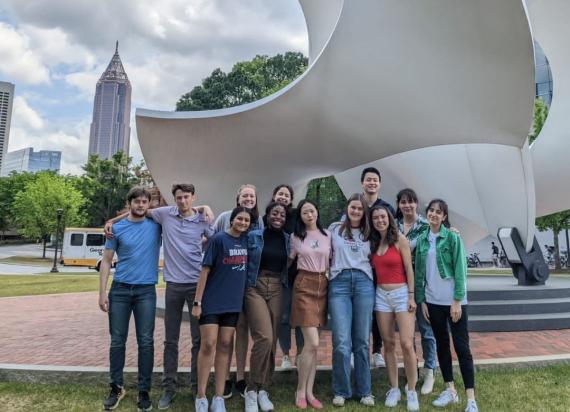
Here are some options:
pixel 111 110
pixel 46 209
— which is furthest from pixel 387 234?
pixel 111 110

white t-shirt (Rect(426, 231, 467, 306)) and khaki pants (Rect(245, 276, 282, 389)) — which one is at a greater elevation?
white t-shirt (Rect(426, 231, 467, 306))

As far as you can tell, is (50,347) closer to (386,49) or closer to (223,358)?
(223,358)

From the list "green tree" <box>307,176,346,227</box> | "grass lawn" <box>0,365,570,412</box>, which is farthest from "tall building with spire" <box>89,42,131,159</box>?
"grass lawn" <box>0,365,570,412</box>

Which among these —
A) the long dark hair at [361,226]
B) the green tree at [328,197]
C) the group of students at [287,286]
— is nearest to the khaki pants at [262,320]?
the group of students at [287,286]

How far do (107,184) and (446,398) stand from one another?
3762 centimetres

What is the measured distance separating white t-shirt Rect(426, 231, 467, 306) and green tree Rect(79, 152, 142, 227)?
36.1 m

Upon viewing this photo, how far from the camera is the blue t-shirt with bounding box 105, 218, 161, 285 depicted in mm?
3223

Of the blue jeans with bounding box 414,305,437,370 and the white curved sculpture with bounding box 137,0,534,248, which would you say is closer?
the blue jeans with bounding box 414,305,437,370

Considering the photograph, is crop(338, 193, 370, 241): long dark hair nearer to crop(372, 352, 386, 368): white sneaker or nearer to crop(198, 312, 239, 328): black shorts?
crop(198, 312, 239, 328): black shorts

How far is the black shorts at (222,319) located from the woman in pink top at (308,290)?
49 cm

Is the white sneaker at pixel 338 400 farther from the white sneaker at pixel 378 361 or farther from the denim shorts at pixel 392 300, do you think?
the white sneaker at pixel 378 361

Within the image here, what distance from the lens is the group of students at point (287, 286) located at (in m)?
3.13

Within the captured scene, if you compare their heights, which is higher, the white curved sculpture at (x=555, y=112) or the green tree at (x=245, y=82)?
the green tree at (x=245, y=82)

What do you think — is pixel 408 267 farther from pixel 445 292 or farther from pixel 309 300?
pixel 309 300
